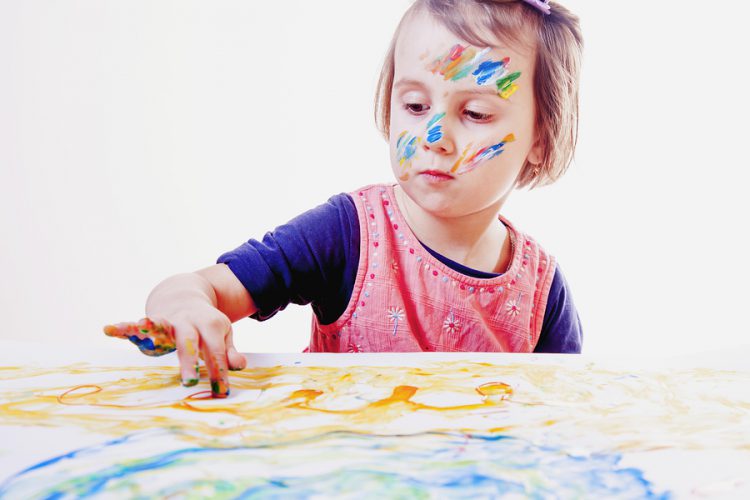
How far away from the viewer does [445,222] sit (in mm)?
985

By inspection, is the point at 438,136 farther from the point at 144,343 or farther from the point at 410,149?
the point at 144,343

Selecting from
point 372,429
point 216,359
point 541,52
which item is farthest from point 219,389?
point 541,52

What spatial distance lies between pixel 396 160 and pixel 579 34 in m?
0.33

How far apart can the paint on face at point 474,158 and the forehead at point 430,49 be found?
8cm

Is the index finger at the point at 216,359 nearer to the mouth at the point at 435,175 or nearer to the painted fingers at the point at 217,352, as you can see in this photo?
the painted fingers at the point at 217,352

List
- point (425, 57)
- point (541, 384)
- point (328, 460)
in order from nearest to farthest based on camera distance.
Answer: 1. point (328, 460)
2. point (541, 384)
3. point (425, 57)

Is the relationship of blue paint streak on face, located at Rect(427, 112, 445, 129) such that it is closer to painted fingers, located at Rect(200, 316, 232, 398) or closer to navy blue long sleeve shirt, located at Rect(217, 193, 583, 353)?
navy blue long sleeve shirt, located at Rect(217, 193, 583, 353)

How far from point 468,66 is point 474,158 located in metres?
0.10

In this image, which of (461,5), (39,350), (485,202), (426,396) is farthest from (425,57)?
(39,350)

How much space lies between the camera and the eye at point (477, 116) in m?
0.86

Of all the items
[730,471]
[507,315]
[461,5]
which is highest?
[461,5]

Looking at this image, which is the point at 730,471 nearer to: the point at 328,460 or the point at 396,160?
the point at 328,460

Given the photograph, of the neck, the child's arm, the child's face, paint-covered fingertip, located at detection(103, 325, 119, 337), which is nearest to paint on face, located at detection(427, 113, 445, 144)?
the child's face

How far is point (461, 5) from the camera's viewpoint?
0.87 m
